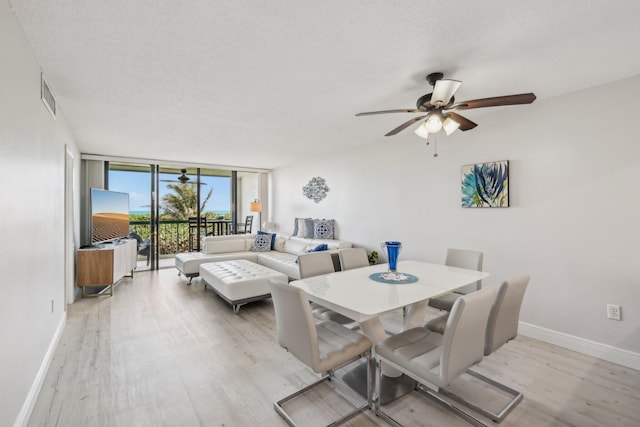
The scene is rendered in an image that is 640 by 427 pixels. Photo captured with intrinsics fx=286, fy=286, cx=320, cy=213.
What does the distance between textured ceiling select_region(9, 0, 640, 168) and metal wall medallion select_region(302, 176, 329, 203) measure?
244cm

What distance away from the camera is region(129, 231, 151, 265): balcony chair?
608 cm

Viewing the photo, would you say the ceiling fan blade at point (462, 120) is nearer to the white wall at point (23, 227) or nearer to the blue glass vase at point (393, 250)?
the blue glass vase at point (393, 250)

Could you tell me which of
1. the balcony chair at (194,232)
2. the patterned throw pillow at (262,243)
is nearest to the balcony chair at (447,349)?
the patterned throw pillow at (262,243)

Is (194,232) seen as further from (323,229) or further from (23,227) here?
(23,227)

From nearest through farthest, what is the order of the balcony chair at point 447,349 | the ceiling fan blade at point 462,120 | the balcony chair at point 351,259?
1. the balcony chair at point 447,349
2. the ceiling fan blade at point 462,120
3. the balcony chair at point 351,259

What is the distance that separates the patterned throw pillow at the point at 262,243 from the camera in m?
5.99

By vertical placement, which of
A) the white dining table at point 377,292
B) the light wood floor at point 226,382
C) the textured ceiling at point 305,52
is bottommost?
the light wood floor at point 226,382

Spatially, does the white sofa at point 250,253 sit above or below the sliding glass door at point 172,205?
below

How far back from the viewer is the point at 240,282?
3.64 m

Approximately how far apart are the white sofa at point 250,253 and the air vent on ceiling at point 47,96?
2.93 metres

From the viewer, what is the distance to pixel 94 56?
6.87ft

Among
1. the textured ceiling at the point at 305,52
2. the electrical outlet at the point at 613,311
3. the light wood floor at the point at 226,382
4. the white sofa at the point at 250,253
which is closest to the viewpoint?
the textured ceiling at the point at 305,52

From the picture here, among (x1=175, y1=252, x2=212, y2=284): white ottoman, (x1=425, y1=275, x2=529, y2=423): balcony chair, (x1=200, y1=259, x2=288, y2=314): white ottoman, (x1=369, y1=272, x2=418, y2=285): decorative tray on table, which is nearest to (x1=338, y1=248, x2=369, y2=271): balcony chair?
(x1=369, y1=272, x2=418, y2=285): decorative tray on table

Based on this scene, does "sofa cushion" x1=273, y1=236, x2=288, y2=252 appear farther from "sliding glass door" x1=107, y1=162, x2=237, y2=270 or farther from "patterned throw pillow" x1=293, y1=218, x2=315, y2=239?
"sliding glass door" x1=107, y1=162, x2=237, y2=270
